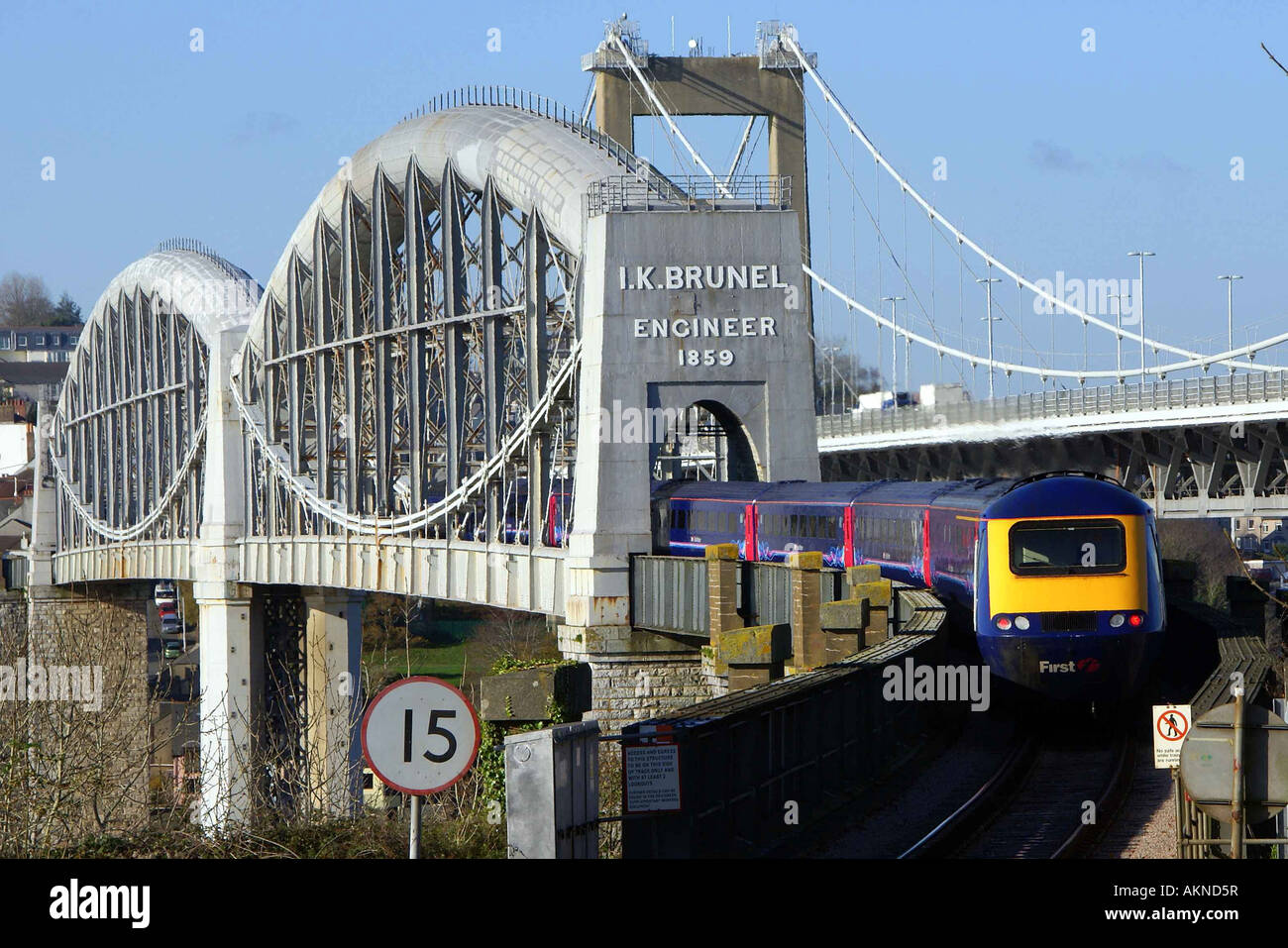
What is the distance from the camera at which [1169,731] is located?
16266 mm

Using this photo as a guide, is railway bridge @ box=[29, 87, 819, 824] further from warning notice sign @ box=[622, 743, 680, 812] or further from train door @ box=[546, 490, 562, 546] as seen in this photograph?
warning notice sign @ box=[622, 743, 680, 812]

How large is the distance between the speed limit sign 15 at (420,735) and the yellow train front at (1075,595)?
12.6 meters

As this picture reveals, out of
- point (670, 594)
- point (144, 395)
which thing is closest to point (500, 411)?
point (670, 594)

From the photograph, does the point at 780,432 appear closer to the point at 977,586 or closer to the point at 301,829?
the point at 977,586

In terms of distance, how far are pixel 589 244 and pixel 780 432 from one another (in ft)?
18.3

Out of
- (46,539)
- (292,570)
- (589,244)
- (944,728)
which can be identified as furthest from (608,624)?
(46,539)

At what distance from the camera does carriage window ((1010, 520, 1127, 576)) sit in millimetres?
21812

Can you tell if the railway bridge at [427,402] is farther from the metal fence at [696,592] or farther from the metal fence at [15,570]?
the metal fence at [15,570]

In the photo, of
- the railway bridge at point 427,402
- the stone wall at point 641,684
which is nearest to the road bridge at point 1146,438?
the railway bridge at point 427,402

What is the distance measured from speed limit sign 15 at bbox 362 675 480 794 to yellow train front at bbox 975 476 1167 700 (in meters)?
12.6

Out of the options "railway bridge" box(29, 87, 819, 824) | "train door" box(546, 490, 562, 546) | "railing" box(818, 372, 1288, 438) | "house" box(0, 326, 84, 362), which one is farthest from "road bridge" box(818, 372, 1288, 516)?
"house" box(0, 326, 84, 362)

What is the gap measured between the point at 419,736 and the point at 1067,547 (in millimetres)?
13132
